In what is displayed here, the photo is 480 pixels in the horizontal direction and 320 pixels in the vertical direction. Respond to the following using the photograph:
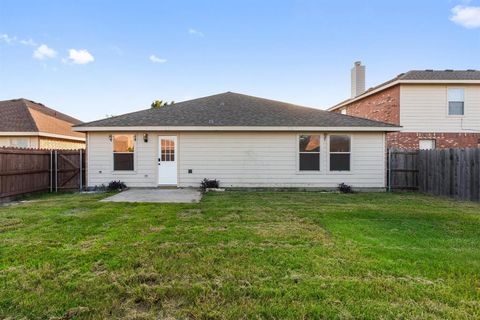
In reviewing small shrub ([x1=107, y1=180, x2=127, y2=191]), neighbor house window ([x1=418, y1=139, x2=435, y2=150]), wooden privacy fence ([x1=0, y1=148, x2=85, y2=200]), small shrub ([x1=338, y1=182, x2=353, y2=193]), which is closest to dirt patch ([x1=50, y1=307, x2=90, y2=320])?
wooden privacy fence ([x1=0, y1=148, x2=85, y2=200])

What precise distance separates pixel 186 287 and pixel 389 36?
17.3 meters

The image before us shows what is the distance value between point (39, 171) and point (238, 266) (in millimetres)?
11144

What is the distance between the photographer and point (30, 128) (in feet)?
54.0

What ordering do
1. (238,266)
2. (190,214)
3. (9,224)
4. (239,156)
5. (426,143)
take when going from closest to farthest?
(238,266) → (9,224) → (190,214) → (239,156) → (426,143)

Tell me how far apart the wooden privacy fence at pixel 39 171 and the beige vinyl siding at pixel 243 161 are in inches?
38.9

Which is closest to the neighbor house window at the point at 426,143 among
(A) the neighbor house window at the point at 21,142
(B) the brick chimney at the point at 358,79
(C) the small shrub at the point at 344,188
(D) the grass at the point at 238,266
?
(C) the small shrub at the point at 344,188

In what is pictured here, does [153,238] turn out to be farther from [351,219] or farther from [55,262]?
[351,219]

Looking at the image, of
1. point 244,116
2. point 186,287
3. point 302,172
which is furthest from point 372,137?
point 186,287

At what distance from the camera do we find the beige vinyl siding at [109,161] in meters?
12.3

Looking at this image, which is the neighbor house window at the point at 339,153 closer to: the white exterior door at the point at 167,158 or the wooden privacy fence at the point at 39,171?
the white exterior door at the point at 167,158

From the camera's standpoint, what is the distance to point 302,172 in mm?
12352

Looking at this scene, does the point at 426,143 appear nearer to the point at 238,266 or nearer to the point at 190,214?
the point at 190,214

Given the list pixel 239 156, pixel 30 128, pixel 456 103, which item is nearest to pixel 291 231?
pixel 239 156

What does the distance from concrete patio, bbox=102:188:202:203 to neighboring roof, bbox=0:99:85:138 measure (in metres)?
8.12
